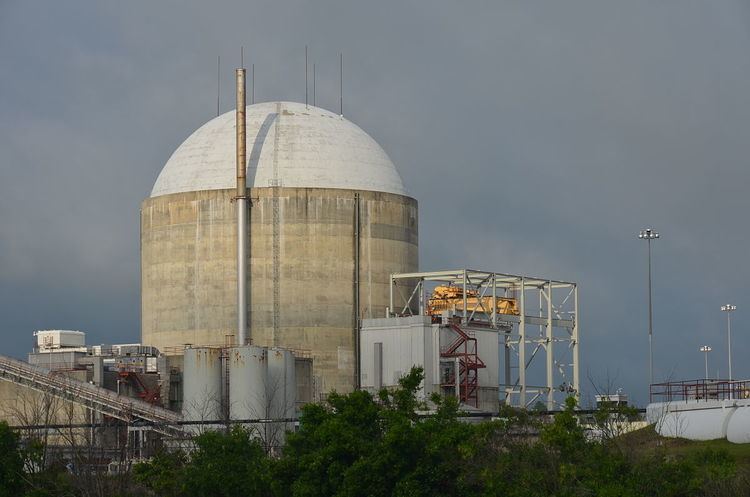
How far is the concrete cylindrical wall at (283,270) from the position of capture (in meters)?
91.8

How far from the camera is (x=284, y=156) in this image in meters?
94.4

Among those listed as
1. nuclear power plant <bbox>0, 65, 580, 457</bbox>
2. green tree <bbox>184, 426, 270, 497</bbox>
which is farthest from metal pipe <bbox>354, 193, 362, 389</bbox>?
green tree <bbox>184, 426, 270, 497</bbox>

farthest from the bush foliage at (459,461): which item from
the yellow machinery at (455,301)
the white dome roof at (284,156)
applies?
the white dome roof at (284,156)

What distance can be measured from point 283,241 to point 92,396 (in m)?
14.2

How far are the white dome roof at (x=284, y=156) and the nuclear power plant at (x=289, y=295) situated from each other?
0.29 ft

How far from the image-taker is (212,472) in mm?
61156

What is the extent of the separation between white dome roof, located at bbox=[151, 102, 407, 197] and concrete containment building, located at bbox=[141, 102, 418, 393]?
0.08 m

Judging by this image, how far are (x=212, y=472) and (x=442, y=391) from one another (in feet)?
93.1

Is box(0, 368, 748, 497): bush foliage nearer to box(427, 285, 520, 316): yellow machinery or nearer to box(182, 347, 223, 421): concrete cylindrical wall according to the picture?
box(182, 347, 223, 421): concrete cylindrical wall

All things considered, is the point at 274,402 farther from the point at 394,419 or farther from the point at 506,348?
the point at 394,419

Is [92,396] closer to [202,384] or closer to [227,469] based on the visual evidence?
[202,384]

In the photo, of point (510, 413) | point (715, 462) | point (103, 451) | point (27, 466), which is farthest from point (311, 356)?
point (715, 462)

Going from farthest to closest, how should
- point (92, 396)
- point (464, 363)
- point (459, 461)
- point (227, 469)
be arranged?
1. point (464, 363)
2. point (92, 396)
3. point (227, 469)
4. point (459, 461)

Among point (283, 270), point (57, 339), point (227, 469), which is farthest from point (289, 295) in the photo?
point (227, 469)
